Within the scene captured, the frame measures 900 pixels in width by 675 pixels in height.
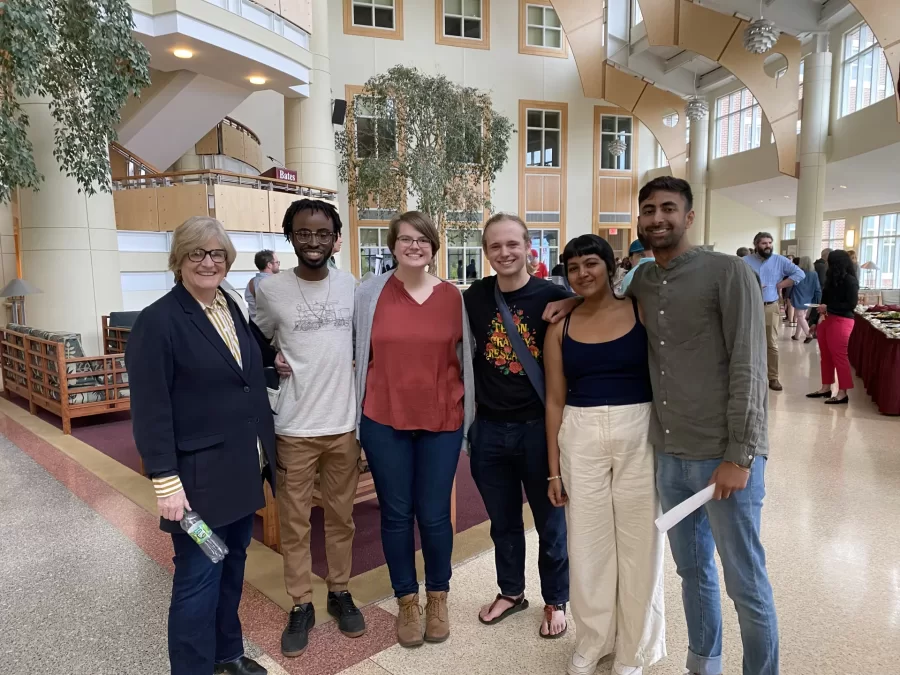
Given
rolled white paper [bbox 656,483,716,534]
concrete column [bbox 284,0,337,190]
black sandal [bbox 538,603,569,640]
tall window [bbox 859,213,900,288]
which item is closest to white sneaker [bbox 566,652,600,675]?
black sandal [bbox 538,603,569,640]

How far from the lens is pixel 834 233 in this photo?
19938mm

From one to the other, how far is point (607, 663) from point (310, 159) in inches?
516

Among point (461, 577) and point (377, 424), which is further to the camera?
point (461, 577)

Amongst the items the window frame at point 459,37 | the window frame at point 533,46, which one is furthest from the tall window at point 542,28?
the window frame at point 459,37

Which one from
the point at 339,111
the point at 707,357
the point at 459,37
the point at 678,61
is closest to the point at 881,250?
the point at 678,61

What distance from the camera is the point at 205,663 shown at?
182cm

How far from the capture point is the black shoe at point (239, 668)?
6.84 ft

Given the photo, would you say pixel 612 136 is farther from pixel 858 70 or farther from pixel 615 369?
pixel 615 369

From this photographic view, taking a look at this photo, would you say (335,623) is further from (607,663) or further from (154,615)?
(607,663)

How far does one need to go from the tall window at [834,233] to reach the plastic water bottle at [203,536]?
2267 centimetres

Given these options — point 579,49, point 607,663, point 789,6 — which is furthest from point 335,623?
point 579,49

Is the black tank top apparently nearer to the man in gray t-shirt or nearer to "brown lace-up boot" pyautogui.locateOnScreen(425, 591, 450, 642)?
the man in gray t-shirt

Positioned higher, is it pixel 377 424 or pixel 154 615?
pixel 377 424

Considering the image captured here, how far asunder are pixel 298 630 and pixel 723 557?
1.60 metres
